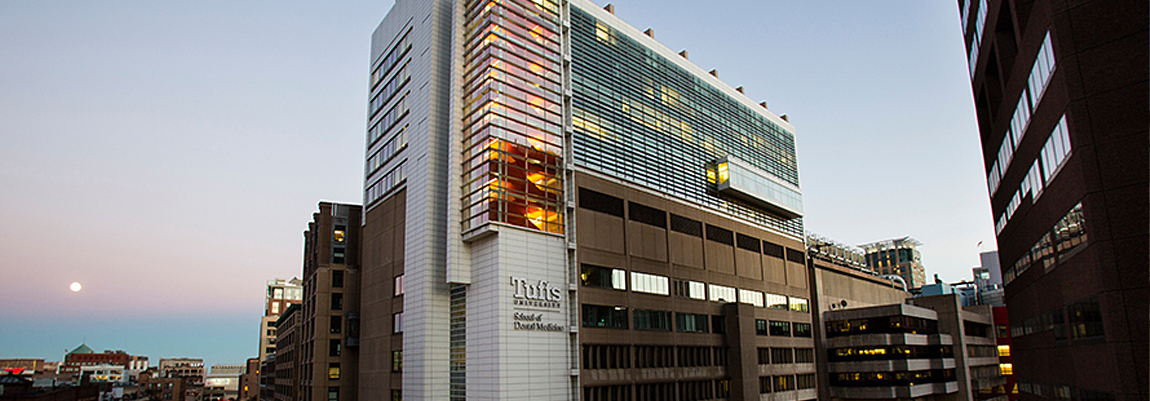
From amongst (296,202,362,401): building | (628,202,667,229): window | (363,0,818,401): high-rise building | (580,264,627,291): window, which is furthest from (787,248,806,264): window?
(296,202,362,401): building

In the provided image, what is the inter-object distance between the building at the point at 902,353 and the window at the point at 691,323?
3298 cm

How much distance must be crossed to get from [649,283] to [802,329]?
3717cm

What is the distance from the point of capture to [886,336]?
296 feet

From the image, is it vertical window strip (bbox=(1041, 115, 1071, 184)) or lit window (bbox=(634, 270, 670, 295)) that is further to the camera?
lit window (bbox=(634, 270, 670, 295))

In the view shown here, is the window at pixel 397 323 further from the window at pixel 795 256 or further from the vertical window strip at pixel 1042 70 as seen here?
the window at pixel 795 256

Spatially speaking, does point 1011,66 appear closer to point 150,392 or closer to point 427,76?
point 427,76

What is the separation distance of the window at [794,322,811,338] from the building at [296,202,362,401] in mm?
60258

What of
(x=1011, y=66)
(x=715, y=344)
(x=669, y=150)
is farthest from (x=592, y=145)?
(x=1011, y=66)

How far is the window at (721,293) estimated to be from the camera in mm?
77000

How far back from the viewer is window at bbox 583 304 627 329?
60.1 m

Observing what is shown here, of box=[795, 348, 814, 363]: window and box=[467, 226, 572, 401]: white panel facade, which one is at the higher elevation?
box=[467, 226, 572, 401]: white panel facade

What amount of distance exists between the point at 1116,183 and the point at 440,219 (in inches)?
1976

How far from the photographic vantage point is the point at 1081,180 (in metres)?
28.3

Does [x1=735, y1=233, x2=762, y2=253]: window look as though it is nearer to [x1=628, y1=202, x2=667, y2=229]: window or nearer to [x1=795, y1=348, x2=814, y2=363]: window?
[x1=795, y1=348, x2=814, y2=363]: window
